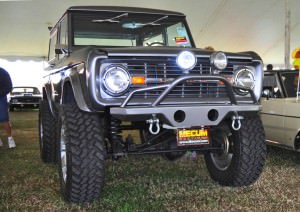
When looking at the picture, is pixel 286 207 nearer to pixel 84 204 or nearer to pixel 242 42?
pixel 84 204

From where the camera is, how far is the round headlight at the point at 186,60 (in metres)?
3.36

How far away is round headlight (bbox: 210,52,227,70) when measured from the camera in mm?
3482

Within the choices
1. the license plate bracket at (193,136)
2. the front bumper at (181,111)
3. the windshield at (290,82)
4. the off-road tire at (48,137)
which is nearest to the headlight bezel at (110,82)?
the front bumper at (181,111)

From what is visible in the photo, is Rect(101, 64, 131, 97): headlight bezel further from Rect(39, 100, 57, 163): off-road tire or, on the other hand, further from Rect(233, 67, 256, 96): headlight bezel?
Rect(39, 100, 57, 163): off-road tire

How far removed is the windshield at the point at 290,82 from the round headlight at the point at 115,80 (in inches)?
140

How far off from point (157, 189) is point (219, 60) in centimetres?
151

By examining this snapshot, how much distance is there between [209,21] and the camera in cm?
1562

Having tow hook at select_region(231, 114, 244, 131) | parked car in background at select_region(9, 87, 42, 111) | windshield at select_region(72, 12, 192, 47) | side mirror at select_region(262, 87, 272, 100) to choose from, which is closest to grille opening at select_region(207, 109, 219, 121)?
tow hook at select_region(231, 114, 244, 131)

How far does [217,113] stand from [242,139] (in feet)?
2.48

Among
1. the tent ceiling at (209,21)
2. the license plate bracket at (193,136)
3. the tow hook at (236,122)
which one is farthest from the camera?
the tent ceiling at (209,21)

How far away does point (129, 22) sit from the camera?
452 centimetres

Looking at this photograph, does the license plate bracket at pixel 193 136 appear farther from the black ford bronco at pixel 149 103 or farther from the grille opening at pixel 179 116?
the grille opening at pixel 179 116

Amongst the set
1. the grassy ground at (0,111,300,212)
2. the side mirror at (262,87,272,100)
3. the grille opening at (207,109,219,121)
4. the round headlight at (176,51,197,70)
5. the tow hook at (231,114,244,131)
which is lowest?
the grassy ground at (0,111,300,212)

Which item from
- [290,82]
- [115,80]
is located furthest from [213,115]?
[290,82]
